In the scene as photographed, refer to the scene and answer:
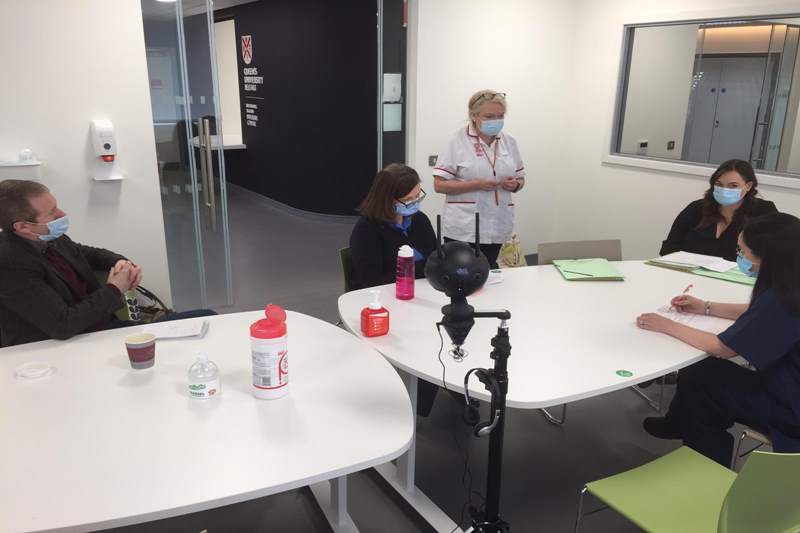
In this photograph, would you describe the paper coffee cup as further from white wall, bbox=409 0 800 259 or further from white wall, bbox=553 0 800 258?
white wall, bbox=553 0 800 258

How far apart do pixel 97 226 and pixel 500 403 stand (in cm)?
310

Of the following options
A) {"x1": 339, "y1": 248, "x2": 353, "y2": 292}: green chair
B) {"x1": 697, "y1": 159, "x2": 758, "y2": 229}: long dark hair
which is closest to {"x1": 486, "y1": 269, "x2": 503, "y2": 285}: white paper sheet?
{"x1": 339, "y1": 248, "x2": 353, "y2": 292}: green chair

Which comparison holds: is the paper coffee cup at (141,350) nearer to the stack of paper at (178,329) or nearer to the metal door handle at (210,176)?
the stack of paper at (178,329)

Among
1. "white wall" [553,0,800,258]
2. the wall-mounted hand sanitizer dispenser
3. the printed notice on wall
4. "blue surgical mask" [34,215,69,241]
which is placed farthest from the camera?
the printed notice on wall

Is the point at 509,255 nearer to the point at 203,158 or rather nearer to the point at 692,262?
the point at 692,262

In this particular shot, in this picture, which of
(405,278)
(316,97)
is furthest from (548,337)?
(316,97)

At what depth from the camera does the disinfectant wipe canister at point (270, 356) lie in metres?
1.56

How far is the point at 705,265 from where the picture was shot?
306 cm

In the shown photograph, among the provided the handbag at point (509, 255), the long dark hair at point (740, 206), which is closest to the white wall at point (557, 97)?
the handbag at point (509, 255)

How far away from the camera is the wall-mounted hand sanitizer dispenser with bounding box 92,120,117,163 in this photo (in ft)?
11.2

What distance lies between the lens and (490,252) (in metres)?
3.75

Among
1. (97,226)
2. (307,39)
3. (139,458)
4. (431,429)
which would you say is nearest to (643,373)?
(431,429)

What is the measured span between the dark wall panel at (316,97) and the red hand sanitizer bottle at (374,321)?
477 centimetres

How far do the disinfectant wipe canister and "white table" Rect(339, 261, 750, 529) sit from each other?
1.40 feet
